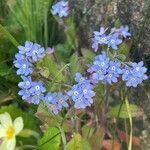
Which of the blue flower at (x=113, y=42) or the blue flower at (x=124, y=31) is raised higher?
the blue flower at (x=124, y=31)

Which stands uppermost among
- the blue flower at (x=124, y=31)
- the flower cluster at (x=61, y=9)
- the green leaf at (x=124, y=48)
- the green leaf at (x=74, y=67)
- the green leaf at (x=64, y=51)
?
the flower cluster at (x=61, y=9)

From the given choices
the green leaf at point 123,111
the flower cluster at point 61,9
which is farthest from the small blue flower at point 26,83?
the flower cluster at point 61,9

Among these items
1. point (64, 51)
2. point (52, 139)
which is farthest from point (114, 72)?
point (64, 51)

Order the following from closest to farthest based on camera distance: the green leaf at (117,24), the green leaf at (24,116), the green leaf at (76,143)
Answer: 1. the green leaf at (76,143)
2. the green leaf at (117,24)
3. the green leaf at (24,116)

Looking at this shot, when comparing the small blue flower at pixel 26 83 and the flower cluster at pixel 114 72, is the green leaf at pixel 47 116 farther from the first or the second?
the flower cluster at pixel 114 72

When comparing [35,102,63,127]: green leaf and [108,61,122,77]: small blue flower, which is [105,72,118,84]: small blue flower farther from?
[35,102,63,127]: green leaf

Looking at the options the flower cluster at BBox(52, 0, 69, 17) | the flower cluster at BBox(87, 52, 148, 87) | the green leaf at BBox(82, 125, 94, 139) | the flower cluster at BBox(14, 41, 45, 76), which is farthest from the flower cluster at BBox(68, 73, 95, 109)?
the flower cluster at BBox(52, 0, 69, 17)
